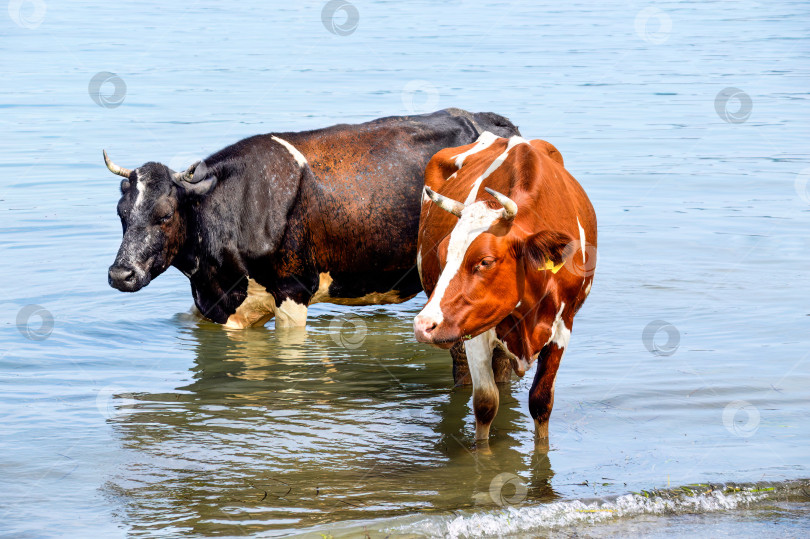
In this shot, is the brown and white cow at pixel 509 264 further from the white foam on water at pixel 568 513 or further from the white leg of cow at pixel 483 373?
the white foam on water at pixel 568 513

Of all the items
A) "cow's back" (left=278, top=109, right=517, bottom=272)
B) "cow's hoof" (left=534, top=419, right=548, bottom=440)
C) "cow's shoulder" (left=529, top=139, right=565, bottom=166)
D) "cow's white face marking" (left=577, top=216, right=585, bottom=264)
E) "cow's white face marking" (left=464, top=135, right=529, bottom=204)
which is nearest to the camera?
"cow's white face marking" (left=577, top=216, right=585, bottom=264)

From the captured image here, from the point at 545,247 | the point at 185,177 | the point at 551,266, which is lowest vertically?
the point at 185,177

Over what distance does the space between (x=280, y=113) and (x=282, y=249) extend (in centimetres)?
1186

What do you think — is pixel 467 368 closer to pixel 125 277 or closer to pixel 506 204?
pixel 506 204

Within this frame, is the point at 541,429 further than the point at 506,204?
Yes

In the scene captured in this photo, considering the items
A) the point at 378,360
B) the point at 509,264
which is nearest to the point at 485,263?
the point at 509,264

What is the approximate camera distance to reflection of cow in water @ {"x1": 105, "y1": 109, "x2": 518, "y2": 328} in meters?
9.09

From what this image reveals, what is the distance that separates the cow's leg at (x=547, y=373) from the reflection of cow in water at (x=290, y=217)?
2.87 metres

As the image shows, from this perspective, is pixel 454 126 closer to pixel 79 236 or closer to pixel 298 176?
pixel 298 176

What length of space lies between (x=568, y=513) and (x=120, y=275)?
4480 millimetres

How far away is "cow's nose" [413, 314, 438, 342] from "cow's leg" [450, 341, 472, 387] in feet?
8.20

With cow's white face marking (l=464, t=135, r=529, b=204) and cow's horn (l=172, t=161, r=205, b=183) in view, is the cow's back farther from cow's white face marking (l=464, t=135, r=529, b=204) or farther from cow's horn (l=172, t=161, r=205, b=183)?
cow's white face marking (l=464, t=135, r=529, b=204)

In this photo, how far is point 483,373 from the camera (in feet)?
21.5

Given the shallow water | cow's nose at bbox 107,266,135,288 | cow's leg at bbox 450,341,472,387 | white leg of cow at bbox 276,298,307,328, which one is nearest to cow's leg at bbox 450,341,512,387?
cow's leg at bbox 450,341,472,387
